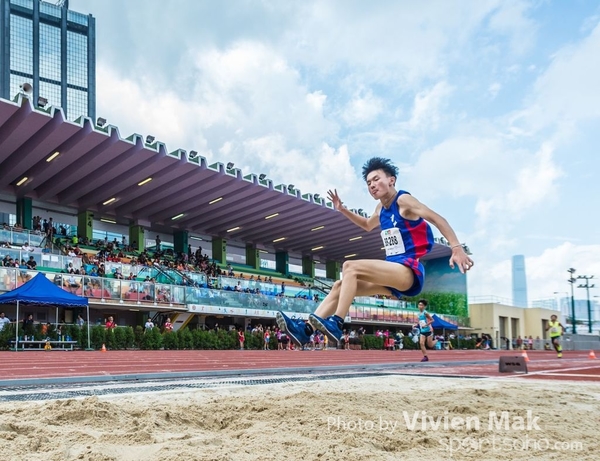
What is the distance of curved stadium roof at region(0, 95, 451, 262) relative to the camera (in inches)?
1066

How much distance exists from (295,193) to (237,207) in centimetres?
399

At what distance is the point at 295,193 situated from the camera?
38.2 meters

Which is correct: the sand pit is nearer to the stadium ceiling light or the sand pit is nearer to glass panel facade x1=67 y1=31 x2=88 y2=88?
the stadium ceiling light

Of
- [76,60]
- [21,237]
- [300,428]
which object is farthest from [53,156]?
[76,60]

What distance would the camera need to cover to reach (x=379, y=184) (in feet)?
16.7

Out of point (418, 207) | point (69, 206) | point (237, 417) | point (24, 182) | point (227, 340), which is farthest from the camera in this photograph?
point (69, 206)

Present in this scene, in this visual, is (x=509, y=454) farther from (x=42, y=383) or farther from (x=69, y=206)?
(x=69, y=206)

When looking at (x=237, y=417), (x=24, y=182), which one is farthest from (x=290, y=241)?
(x=237, y=417)

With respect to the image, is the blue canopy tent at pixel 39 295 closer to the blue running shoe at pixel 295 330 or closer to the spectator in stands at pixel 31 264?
the spectator in stands at pixel 31 264

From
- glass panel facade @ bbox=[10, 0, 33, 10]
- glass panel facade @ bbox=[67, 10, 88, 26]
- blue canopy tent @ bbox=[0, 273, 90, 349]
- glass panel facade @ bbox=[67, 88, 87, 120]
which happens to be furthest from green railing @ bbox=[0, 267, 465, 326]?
glass panel facade @ bbox=[67, 10, 88, 26]

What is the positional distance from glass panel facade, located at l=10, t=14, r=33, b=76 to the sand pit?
94.0 meters

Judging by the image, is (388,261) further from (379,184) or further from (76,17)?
(76,17)

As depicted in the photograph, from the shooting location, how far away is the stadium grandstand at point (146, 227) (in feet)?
81.9

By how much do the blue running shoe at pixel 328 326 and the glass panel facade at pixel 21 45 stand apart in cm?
9420
